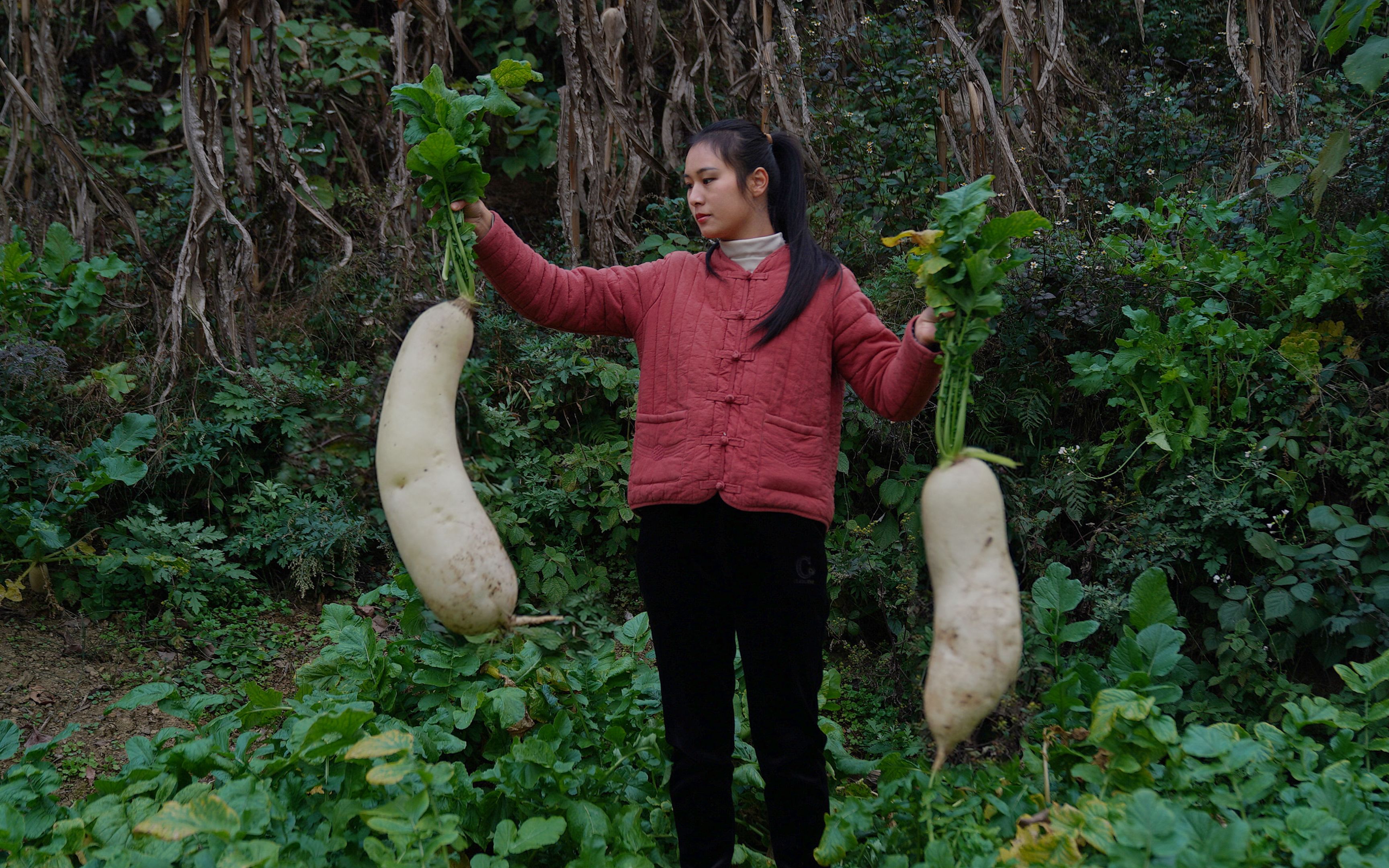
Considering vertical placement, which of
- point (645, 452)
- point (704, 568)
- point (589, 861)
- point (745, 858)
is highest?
point (645, 452)

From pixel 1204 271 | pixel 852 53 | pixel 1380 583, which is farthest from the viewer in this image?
pixel 852 53

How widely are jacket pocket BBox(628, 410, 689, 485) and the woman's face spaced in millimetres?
408

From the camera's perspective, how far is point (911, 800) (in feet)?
6.81

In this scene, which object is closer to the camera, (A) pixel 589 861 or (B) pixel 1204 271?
(A) pixel 589 861

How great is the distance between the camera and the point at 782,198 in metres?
2.21

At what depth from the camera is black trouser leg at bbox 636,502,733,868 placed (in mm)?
2094

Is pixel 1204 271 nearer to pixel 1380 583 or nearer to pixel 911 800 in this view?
pixel 1380 583

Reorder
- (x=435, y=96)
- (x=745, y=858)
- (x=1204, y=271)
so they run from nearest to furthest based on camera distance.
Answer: (x=435, y=96) < (x=745, y=858) < (x=1204, y=271)

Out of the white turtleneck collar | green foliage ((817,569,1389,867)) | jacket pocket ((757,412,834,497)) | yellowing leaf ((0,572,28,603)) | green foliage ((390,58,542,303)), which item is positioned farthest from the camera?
yellowing leaf ((0,572,28,603))

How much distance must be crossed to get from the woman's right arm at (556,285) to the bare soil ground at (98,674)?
1828 millimetres

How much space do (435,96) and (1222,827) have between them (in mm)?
1864

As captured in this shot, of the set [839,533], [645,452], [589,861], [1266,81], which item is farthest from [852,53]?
[589,861]

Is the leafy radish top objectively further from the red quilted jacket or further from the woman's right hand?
the woman's right hand

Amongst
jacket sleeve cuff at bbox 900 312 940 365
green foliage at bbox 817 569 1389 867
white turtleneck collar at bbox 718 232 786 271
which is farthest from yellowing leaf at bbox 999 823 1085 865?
white turtleneck collar at bbox 718 232 786 271
